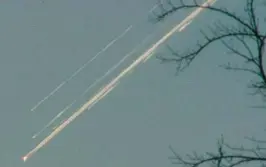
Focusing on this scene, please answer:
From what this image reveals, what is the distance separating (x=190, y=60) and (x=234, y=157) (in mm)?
1432

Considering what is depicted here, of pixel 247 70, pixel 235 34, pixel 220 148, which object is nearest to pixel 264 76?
pixel 247 70

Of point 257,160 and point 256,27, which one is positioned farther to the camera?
point 257,160

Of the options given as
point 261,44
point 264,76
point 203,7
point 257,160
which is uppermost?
point 203,7

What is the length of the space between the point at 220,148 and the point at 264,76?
111cm

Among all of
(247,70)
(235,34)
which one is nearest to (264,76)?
(247,70)

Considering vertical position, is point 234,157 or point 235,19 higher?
point 235,19

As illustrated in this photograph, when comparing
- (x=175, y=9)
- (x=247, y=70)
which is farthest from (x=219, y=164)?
(x=175, y=9)

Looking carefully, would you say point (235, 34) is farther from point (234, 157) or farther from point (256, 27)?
point (234, 157)

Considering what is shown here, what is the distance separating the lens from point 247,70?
6559 millimetres

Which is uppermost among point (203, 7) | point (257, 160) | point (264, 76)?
point (203, 7)

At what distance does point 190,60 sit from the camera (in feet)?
21.6

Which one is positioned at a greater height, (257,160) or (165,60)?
(165,60)

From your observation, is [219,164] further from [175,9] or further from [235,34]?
[175,9]

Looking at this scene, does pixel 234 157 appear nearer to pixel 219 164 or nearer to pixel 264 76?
pixel 219 164
